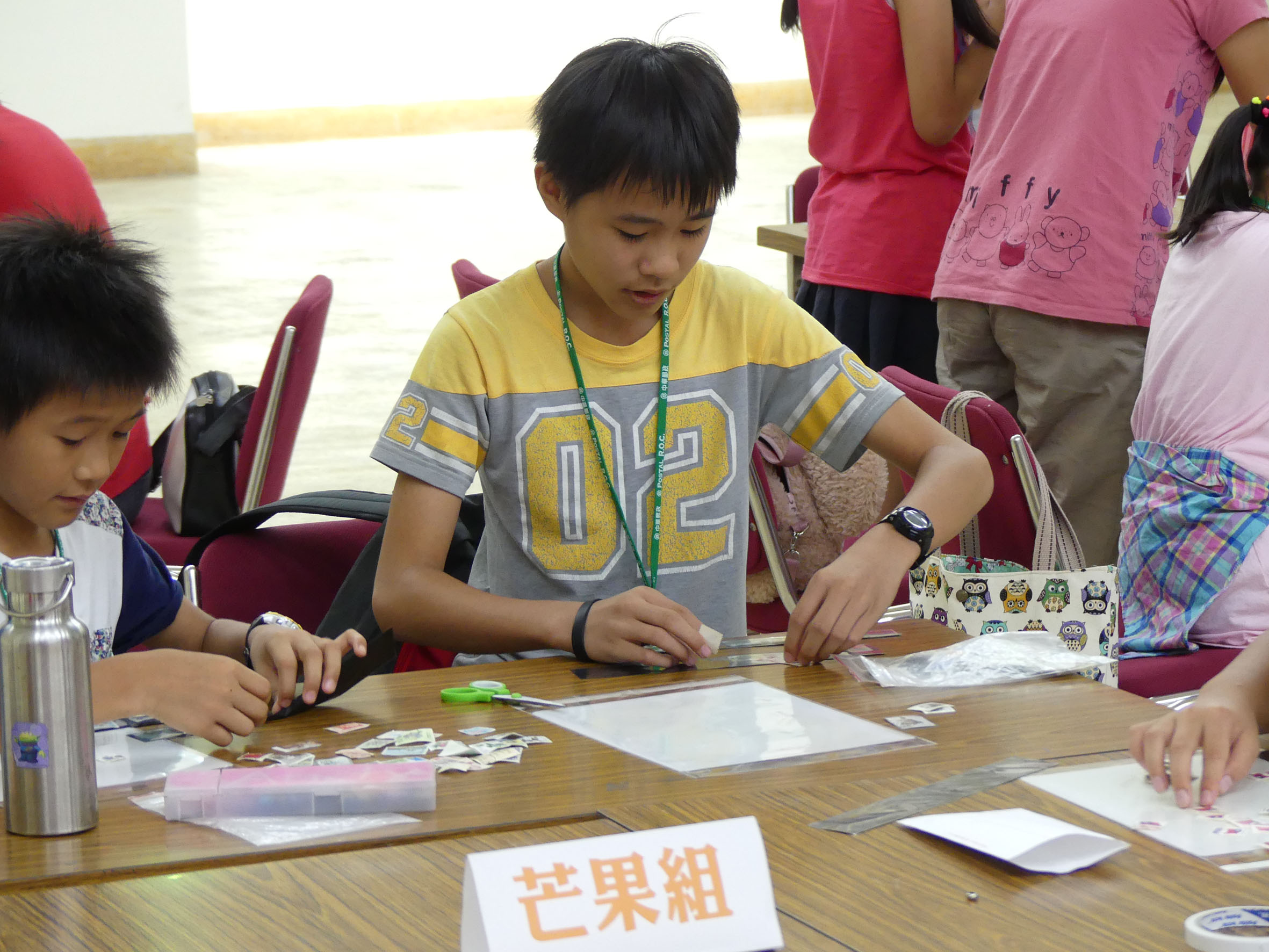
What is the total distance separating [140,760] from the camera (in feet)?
3.93

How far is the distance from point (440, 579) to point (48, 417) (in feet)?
1.43

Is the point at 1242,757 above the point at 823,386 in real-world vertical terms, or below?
below

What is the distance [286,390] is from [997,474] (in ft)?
4.12

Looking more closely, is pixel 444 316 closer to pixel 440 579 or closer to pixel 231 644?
pixel 440 579

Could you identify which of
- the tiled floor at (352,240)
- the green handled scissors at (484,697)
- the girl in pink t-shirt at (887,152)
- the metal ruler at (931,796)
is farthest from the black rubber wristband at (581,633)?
the tiled floor at (352,240)

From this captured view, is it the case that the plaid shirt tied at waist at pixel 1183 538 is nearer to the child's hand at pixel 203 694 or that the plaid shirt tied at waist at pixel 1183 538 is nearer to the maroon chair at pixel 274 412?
Answer: the child's hand at pixel 203 694

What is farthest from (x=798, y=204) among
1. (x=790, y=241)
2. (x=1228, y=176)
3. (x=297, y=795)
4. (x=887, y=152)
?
(x=297, y=795)

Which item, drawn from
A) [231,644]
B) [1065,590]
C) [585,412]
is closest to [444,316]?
[585,412]

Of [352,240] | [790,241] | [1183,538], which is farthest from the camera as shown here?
[352,240]

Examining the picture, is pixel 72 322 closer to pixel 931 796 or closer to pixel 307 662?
pixel 307 662

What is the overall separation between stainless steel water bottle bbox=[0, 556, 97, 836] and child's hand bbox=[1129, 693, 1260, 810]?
73 cm

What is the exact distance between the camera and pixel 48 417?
53.5 inches

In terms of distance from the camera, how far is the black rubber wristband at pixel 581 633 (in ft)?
4.86

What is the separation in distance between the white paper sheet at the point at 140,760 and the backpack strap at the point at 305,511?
0.75 m
